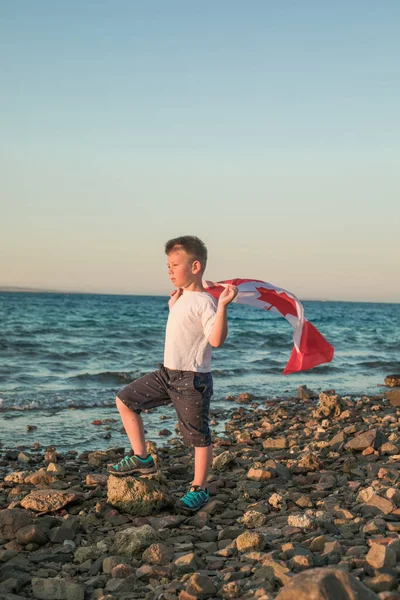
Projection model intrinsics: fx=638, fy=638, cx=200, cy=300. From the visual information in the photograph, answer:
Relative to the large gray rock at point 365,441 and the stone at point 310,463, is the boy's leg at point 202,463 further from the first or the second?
the large gray rock at point 365,441

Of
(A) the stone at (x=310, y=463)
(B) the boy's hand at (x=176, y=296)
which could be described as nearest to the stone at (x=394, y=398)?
(A) the stone at (x=310, y=463)

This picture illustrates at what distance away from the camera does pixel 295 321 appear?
625 centimetres

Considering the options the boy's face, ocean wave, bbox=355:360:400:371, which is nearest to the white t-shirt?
the boy's face

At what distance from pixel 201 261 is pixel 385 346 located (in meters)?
22.5

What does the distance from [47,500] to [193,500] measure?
1.16m

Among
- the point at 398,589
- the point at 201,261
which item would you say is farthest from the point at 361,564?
the point at 201,261

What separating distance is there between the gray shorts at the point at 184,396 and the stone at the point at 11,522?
1.31 m

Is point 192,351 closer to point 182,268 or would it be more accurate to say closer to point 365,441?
point 182,268

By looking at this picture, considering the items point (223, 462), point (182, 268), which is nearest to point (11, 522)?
point (182, 268)

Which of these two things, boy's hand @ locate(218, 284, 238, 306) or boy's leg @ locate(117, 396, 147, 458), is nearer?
boy's hand @ locate(218, 284, 238, 306)

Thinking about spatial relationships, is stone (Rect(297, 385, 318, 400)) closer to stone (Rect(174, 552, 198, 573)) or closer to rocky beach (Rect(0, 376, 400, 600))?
rocky beach (Rect(0, 376, 400, 600))

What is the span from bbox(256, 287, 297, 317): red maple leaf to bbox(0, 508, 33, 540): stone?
2.88 metres

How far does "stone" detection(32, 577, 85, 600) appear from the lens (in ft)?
11.2

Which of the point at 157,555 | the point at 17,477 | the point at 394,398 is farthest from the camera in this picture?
the point at 394,398
